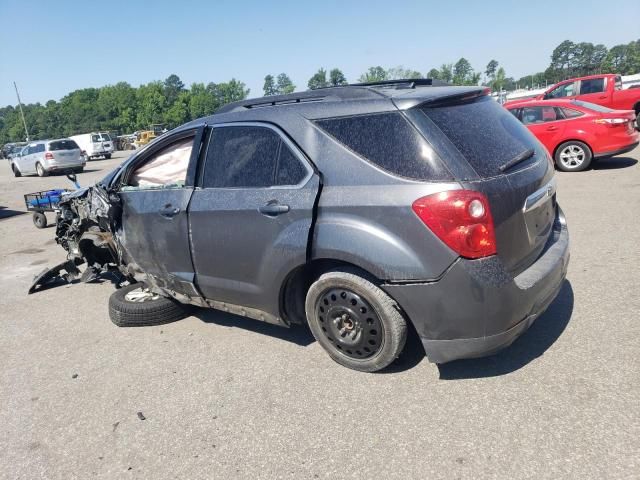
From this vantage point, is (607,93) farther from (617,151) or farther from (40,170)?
(40,170)

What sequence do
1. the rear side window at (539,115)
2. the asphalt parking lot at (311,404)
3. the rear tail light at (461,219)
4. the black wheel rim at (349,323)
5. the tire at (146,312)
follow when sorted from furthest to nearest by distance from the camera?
the rear side window at (539,115), the tire at (146,312), the black wheel rim at (349,323), the rear tail light at (461,219), the asphalt parking lot at (311,404)

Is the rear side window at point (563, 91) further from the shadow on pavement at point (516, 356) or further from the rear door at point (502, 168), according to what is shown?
the rear door at point (502, 168)

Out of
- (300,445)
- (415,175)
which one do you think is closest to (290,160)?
(415,175)

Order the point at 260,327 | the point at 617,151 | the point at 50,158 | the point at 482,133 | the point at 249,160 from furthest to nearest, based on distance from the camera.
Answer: the point at 50,158 → the point at 617,151 → the point at 260,327 → the point at 249,160 → the point at 482,133

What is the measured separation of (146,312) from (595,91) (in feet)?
50.0

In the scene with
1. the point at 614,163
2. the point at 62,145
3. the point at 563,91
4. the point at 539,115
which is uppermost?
the point at 62,145

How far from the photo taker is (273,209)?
10.2 feet

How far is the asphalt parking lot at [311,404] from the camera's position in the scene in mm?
2379

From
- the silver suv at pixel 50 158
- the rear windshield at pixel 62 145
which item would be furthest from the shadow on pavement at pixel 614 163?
the rear windshield at pixel 62 145

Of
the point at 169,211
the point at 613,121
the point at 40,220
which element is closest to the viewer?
the point at 169,211

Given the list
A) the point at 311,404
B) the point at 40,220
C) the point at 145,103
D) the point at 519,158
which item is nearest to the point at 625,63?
the point at 145,103

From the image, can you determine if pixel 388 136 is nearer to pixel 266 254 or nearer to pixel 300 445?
pixel 266 254

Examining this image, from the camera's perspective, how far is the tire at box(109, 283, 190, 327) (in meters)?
4.36

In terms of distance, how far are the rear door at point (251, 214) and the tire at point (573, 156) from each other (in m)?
8.85
